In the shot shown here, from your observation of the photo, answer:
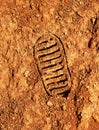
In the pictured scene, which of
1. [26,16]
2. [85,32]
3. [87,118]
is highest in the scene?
[26,16]

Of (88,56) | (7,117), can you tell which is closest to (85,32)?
(88,56)

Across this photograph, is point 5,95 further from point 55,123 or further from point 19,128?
point 55,123

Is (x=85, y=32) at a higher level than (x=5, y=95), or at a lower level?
higher
